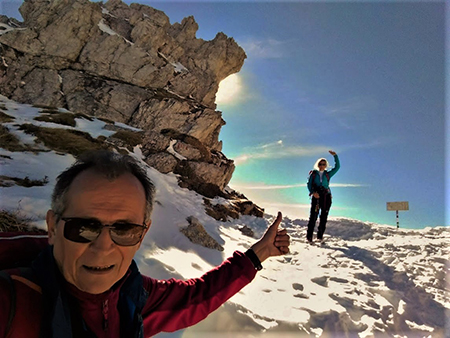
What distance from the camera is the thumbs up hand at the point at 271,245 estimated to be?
2.20 metres

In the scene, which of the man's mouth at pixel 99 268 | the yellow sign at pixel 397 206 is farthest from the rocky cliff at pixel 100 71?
the man's mouth at pixel 99 268

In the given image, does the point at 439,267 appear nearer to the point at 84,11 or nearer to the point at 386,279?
the point at 386,279

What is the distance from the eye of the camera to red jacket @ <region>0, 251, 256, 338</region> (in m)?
1.05

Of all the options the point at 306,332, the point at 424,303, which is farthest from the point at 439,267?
the point at 306,332

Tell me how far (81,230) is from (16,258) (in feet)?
1.17

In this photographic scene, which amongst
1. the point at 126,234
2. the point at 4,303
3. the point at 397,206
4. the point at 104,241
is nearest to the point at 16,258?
the point at 4,303

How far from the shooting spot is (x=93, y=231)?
137cm

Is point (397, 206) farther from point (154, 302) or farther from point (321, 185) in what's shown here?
point (154, 302)

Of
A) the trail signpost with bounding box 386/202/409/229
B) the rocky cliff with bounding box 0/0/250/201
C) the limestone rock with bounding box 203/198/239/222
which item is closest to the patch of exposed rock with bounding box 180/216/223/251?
the limestone rock with bounding box 203/198/239/222

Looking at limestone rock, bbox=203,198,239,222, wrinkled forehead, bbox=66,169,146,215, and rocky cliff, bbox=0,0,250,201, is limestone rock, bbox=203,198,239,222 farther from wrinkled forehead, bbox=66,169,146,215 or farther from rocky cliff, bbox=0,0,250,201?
rocky cliff, bbox=0,0,250,201

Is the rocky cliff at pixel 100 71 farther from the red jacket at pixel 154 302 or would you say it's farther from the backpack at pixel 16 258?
the backpack at pixel 16 258

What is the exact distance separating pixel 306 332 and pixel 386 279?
3.74 meters

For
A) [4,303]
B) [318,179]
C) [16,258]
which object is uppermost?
[318,179]

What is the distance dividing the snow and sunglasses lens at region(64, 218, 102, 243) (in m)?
2.37
